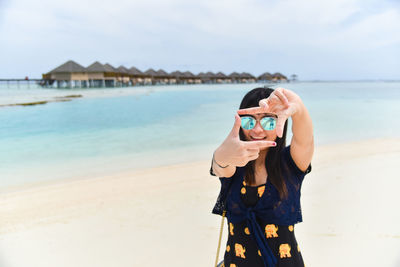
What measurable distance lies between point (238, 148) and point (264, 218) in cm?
41

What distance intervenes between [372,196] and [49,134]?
11288mm

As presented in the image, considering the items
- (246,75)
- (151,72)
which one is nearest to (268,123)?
(151,72)

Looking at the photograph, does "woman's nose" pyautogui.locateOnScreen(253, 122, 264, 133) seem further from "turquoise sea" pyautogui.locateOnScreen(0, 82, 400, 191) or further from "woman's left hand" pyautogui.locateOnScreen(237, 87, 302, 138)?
"turquoise sea" pyautogui.locateOnScreen(0, 82, 400, 191)

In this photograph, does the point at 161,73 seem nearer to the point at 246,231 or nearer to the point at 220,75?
the point at 220,75

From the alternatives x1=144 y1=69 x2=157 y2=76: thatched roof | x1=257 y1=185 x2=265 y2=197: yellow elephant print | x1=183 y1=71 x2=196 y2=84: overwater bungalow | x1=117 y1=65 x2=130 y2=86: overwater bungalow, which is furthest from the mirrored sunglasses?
x1=183 y1=71 x2=196 y2=84: overwater bungalow

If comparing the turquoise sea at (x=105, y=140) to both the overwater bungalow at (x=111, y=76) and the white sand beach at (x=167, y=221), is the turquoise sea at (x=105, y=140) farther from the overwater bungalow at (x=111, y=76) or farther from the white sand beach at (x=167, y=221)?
the overwater bungalow at (x=111, y=76)

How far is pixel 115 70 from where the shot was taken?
47906 mm

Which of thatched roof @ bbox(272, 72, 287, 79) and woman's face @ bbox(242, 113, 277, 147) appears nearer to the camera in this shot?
woman's face @ bbox(242, 113, 277, 147)

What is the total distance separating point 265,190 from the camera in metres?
1.18

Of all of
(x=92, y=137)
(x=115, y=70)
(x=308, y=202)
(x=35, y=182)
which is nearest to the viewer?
(x=308, y=202)

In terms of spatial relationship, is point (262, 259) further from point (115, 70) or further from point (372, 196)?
point (115, 70)

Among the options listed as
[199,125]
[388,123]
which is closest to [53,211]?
[199,125]

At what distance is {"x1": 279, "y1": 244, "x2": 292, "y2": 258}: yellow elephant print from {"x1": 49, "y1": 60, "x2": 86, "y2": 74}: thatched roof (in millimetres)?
44850

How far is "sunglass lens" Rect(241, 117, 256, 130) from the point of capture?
1119 millimetres
